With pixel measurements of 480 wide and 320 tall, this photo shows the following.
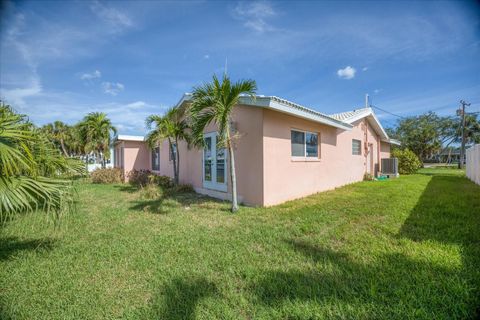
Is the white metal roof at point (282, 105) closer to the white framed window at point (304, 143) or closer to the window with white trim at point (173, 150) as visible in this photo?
the white framed window at point (304, 143)

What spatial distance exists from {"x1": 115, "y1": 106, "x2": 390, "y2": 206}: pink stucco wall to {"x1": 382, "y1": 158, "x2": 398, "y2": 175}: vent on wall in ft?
19.3

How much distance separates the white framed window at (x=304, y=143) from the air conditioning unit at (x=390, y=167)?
380 inches

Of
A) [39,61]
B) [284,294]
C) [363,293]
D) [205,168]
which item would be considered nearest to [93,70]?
[39,61]

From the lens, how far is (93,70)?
896 centimetres

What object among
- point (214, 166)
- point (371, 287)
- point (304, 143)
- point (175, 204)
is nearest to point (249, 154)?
point (214, 166)

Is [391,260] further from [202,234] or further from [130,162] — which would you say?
[130,162]

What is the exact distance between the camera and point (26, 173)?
10.8 feet

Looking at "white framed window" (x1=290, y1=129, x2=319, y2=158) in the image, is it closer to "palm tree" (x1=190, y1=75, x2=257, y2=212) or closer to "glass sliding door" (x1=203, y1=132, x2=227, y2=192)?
"glass sliding door" (x1=203, y1=132, x2=227, y2=192)

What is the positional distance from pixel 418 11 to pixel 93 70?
10.9 metres

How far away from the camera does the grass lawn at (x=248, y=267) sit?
8.11 ft

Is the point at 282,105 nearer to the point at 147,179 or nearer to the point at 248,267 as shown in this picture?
the point at 248,267

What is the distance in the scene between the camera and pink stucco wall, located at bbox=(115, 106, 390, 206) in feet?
23.0

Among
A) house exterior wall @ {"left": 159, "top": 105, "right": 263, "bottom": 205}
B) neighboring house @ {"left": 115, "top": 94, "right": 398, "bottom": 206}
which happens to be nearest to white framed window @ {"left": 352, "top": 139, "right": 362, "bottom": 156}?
neighboring house @ {"left": 115, "top": 94, "right": 398, "bottom": 206}

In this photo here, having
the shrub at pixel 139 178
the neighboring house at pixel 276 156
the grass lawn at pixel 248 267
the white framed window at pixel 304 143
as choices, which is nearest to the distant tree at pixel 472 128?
the neighboring house at pixel 276 156
